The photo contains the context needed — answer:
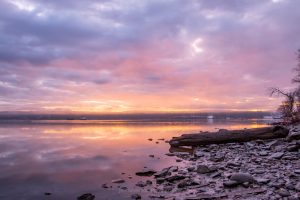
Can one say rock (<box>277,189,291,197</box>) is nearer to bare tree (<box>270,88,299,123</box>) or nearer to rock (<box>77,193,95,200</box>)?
rock (<box>77,193,95,200</box>)

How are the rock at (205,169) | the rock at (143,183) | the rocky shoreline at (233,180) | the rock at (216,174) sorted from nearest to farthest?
the rocky shoreline at (233,180)
the rock at (143,183)
the rock at (216,174)
the rock at (205,169)

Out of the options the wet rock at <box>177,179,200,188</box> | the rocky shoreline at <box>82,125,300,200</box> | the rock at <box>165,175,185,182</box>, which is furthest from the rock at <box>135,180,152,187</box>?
the wet rock at <box>177,179,200,188</box>

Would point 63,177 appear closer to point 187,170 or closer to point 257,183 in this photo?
point 187,170

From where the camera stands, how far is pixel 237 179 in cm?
1182

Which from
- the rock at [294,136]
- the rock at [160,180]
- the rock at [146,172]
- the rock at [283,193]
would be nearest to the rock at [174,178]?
the rock at [160,180]

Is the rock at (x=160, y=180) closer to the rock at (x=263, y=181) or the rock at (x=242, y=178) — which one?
the rock at (x=242, y=178)

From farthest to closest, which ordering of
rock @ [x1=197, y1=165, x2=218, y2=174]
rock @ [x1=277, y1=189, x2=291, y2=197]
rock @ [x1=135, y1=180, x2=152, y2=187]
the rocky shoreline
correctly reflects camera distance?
rock @ [x1=197, y1=165, x2=218, y2=174] → rock @ [x1=135, y1=180, x2=152, y2=187] → the rocky shoreline → rock @ [x1=277, y1=189, x2=291, y2=197]

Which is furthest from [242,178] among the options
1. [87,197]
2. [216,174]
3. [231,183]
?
[87,197]

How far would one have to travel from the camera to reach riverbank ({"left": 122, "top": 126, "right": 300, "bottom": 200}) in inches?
418

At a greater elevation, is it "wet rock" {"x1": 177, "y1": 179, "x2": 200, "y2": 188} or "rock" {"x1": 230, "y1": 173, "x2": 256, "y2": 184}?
"rock" {"x1": 230, "y1": 173, "x2": 256, "y2": 184}

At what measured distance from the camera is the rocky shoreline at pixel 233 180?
10.6 metres

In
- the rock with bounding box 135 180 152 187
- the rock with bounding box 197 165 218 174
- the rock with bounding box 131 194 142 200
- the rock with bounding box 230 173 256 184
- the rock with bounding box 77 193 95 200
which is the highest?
the rock with bounding box 230 173 256 184

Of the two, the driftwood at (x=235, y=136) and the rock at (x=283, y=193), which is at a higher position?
the driftwood at (x=235, y=136)

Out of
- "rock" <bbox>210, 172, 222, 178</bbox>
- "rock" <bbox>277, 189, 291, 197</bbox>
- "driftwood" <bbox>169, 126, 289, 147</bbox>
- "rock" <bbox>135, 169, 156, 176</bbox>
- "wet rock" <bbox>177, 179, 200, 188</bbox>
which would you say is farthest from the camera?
"driftwood" <bbox>169, 126, 289, 147</bbox>
